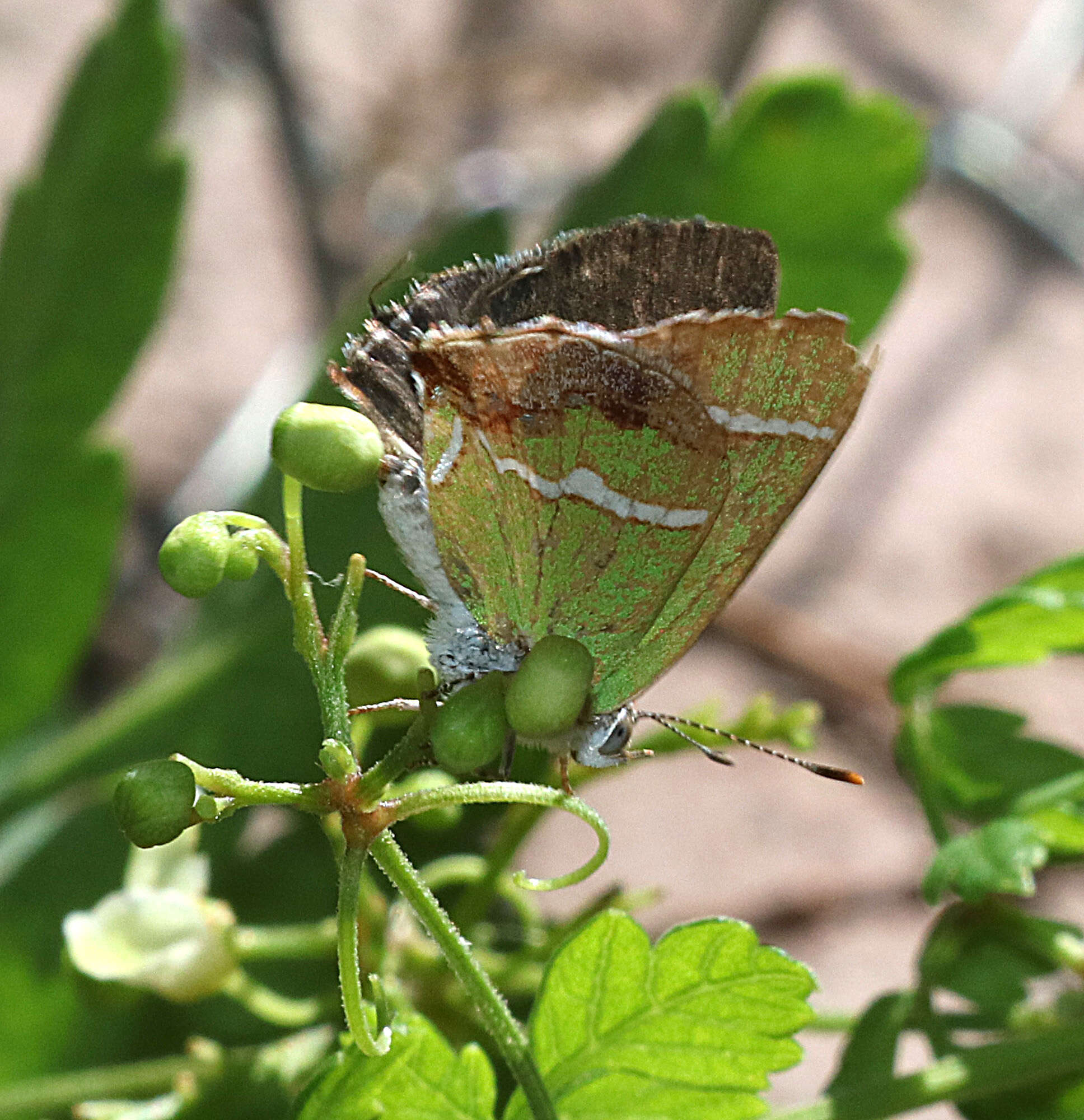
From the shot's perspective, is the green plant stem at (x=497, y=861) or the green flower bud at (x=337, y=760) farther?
the green plant stem at (x=497, y=861)

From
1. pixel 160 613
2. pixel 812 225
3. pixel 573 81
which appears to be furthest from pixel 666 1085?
pixel 573 81

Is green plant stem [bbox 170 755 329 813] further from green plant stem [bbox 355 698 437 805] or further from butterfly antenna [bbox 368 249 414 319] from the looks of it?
butterfly antenna [bbox 368 249 414 319]

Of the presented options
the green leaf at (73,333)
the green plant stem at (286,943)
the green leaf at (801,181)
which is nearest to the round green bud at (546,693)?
the green plant stem at (286,943)

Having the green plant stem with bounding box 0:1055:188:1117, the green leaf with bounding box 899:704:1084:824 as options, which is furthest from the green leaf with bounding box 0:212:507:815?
the green leaf with bounding box 899:704:1084:824

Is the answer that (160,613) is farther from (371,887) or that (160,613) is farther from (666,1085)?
(666,1085)

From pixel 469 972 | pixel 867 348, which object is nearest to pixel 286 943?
pixel 469 972

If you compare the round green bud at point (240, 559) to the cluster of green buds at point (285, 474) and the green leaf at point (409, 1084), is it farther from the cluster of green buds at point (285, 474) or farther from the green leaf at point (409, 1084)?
the green leaf at point (409, 1084)
